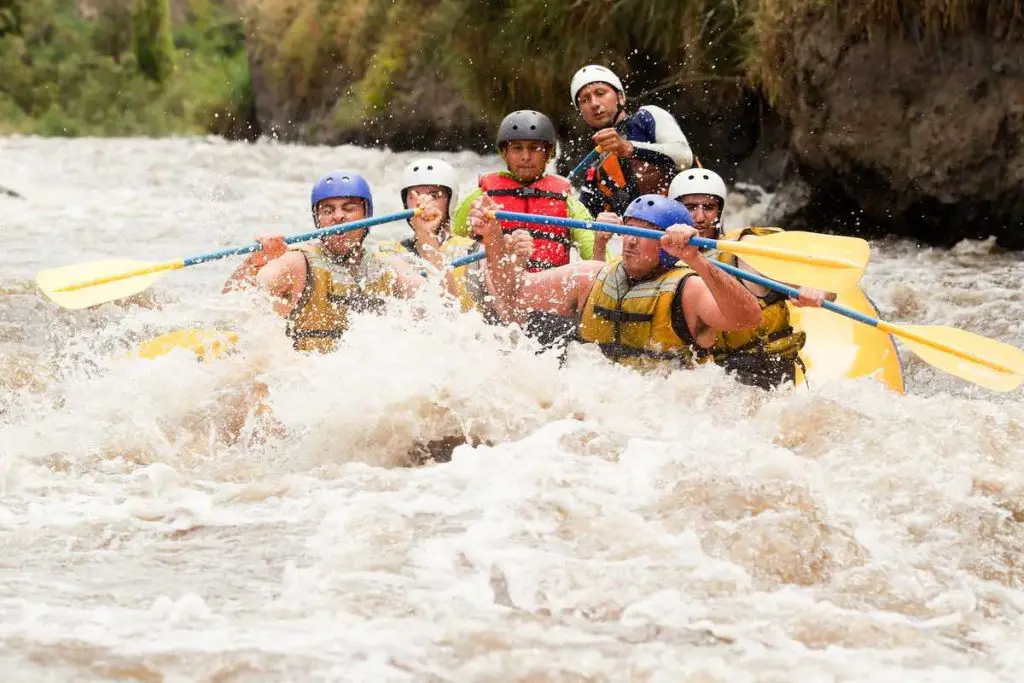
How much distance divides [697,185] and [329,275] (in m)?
1.44

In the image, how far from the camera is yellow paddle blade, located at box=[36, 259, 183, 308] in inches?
199

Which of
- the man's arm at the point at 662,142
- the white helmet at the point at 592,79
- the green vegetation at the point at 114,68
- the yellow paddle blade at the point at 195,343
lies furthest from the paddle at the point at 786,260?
the green vegetation at the point at 114,68

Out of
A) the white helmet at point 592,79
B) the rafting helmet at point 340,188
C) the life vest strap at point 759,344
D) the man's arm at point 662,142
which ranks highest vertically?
the white helmet at point 592,79

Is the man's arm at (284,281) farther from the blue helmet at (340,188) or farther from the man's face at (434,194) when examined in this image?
the man's face at (434,194)

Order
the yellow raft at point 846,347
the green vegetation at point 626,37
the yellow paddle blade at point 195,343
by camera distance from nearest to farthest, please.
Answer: the yellow paddle blade at point 195,343 → the yellow raft at point 846,347 → the green vegetation at point 626,37

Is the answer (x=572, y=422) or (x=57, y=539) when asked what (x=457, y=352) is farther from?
(x=57, y=539)

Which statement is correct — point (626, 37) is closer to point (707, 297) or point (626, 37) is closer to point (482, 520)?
point (707, 297)

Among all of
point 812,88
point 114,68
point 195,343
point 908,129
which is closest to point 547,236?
point 195,343

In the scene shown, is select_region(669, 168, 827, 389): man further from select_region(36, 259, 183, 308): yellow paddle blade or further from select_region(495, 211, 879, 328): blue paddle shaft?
select_region(36, 259, 183, 308): yellow paddle blade

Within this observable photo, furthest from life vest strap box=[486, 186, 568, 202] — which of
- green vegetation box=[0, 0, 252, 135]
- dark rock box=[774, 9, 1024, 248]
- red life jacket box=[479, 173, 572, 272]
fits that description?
green vegetation box=[0, 0, 252, 135]

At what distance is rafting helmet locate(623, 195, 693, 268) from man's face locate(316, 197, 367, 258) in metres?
1.06

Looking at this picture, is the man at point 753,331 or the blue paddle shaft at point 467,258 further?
the blue paddle shaft at point 467,258

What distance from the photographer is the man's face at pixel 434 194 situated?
5.53 metres

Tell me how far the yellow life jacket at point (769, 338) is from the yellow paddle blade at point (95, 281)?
6.65 ft
